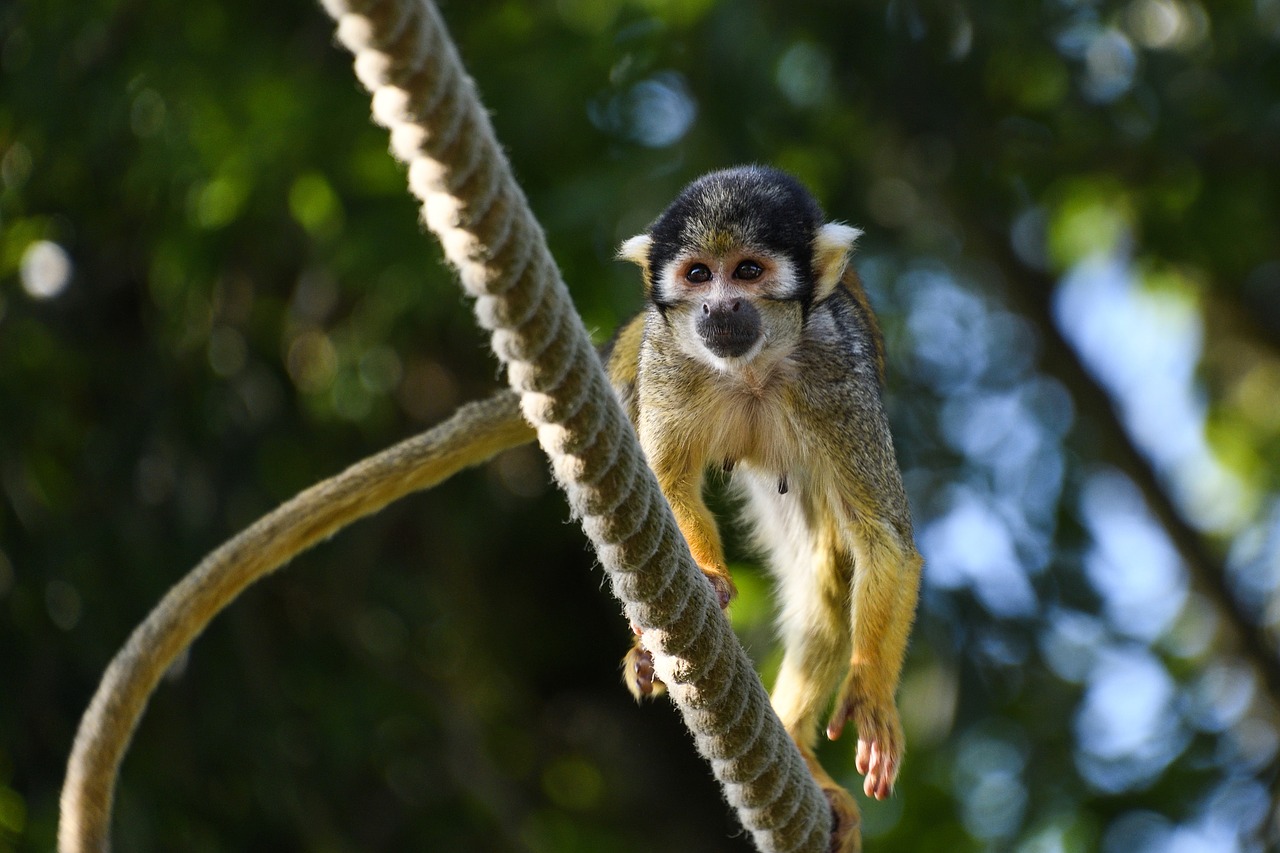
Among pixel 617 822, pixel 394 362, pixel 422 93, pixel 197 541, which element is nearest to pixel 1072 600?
pixel 617 822

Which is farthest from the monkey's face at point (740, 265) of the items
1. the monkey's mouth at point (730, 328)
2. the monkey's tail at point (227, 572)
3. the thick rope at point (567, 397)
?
the thick rope at point (567, 397)

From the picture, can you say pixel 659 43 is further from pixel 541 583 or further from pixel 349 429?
pixel 541 583

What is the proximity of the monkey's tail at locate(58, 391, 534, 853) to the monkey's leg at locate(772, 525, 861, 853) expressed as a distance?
1091 millimetres

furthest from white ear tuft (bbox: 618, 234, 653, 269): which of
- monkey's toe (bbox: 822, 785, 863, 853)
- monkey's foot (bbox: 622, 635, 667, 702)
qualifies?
monkey's toe (bbox: 822, 785, 863, 853)

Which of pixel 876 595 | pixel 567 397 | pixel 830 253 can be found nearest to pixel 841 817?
pixel 876 595

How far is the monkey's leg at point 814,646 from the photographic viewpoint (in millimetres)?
4746

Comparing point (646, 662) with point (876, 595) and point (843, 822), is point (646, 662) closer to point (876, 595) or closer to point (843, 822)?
point (876, 595)

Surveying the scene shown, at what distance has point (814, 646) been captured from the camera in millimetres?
4824

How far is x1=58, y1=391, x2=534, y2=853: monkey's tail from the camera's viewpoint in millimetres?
4023

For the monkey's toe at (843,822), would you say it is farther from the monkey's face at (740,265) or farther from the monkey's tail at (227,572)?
the monkey's tail at (227,572)

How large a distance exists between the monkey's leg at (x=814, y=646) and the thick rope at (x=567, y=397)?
75cm

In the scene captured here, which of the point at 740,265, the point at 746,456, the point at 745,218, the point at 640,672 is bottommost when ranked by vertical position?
the point at 640,672

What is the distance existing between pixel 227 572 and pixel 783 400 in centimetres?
181

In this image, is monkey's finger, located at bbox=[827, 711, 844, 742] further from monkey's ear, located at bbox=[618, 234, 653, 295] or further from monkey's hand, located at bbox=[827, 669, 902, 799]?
monkey's ear, located at bbox=[618, 234, 653, 295]
